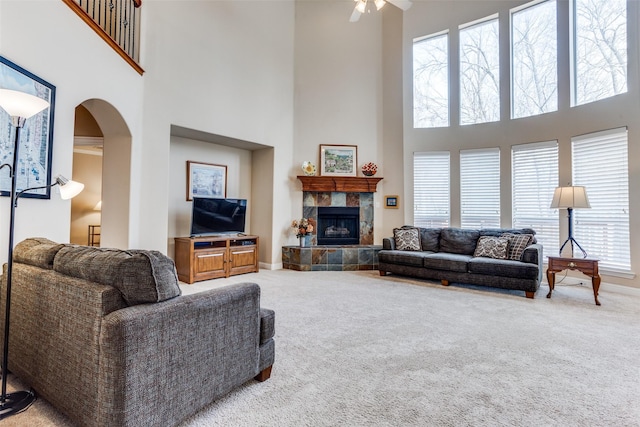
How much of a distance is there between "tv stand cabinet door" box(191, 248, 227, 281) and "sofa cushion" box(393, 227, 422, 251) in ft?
9.79

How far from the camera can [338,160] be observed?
Answer: 257 inches

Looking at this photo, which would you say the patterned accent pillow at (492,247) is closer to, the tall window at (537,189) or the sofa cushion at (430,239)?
the sofa cushion at (430,239)

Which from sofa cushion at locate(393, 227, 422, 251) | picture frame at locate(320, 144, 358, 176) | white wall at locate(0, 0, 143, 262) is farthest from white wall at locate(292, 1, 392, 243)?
white wall at locate(0, 0, 143, 262)

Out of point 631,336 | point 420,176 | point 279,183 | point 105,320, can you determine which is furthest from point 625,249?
point 105,320

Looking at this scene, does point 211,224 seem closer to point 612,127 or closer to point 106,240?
point 106,240

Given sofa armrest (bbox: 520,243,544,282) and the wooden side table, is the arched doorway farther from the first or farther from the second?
the wooden side table

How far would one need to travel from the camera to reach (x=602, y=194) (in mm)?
4598

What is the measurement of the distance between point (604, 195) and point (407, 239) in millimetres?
2844

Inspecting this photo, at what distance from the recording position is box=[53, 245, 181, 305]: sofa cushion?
1.44m

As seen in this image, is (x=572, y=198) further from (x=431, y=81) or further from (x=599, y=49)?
(x=431, y=81)

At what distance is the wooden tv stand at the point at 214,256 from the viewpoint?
16.0ft

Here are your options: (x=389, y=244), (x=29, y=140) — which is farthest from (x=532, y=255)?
(x=29, y=140)

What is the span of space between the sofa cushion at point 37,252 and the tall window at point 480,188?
5.88 m

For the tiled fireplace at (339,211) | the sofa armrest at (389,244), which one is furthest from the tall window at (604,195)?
the tiled fireplace at (339,211)
